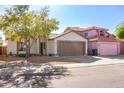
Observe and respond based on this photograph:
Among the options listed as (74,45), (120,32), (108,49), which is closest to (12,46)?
(74,45)

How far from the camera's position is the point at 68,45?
30703 millimetres

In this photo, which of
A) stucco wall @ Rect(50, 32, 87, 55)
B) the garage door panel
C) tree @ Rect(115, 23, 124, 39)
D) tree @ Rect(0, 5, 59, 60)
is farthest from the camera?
tree @ Rect(115, 23, 124, 39)

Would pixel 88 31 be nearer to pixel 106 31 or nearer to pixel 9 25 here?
pixel 106 31

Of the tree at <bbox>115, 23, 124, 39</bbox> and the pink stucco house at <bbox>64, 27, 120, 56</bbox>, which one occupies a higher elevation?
the tree at <bbox>115, 23, 124, 39</bbox>

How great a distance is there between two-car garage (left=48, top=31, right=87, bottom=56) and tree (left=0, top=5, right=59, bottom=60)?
5426mm

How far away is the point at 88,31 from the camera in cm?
3669

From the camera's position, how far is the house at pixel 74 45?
30.0m

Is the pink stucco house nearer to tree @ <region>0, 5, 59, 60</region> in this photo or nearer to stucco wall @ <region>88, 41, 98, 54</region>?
stucco wall @ <region>88, 41, 98, 54</region>

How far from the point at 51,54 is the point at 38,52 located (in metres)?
1.74

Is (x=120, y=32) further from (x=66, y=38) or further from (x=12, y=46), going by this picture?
(x=12, y=46)

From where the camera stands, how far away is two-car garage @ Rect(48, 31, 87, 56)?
2983 cm

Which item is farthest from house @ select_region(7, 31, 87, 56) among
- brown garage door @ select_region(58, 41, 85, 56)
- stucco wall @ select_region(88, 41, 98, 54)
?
stucco wall @ select_region(88, 41, 98, 54)

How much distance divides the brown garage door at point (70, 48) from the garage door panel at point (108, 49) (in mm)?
2813

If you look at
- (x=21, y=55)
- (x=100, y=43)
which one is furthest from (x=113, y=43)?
(x=21, y=55)
